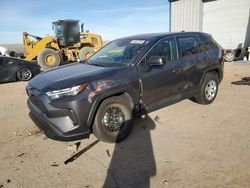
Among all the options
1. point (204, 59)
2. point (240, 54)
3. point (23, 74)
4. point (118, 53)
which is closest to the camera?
point (118, 53)

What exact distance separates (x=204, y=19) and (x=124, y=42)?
1482 cm

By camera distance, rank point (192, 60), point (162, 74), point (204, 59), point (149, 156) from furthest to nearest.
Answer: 1. point (204, 59)
2. point (192, 60)
3. point (162, 74)
4. point (149, 156)

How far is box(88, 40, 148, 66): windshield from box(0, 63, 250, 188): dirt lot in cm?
138

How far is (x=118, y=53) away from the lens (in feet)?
16.2

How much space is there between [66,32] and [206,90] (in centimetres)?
1214

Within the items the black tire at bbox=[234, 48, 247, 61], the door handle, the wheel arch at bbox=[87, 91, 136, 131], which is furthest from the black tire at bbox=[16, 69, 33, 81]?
the black tire at bbox=[234, 48, 247, 61]

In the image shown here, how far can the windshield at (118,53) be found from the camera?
4.54 m

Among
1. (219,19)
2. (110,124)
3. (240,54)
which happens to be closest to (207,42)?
(110,124)

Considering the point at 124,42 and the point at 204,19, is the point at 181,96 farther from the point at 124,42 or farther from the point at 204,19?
the point at 204,19

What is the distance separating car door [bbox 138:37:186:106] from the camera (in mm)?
4406

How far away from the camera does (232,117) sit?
5.20 m

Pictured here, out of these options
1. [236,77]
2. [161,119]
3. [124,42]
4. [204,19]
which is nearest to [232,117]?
[161,119]

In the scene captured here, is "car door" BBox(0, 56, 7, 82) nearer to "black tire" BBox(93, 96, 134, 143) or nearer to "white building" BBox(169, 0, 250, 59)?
"black tire" BBox(93, 96, 134, 143)

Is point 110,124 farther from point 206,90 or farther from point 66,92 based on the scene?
point 206,90
